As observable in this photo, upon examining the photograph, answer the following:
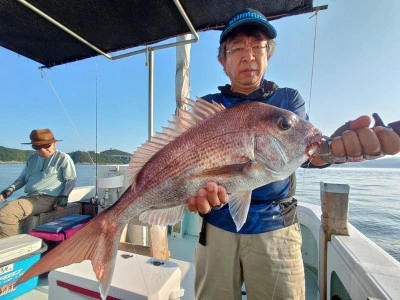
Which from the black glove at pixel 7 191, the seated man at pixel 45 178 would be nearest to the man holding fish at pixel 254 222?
the seated man at pixel 45 178

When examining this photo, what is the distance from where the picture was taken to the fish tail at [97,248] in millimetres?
1282

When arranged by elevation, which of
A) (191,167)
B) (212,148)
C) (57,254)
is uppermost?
(212,148)

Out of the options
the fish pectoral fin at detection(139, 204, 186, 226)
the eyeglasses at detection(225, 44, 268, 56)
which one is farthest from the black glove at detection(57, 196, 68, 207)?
the eyeglasses at detection(225, 44, 268, 56)

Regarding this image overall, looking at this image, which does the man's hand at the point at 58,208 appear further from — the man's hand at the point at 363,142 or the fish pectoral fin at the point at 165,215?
the man's hand at the point at 363,142

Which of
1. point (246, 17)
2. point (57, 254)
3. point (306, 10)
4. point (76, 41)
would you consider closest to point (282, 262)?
point (57, 254)

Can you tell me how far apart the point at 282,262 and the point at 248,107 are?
1025mm

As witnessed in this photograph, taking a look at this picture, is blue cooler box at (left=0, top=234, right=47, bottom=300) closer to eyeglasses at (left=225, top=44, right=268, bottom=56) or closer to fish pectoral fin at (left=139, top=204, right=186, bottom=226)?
fish pectoral fin at (left=139, top=204, right=186, bottom=226)

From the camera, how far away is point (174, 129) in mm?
1548

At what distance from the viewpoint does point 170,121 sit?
155 centimetres

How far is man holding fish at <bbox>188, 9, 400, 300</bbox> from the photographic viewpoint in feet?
4.75

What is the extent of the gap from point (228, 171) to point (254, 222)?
433 mm

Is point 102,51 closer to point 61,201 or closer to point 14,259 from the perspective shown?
point 61,201

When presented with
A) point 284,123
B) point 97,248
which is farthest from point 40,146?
point 284,123

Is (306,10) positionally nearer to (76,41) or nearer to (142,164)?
(142,164)
